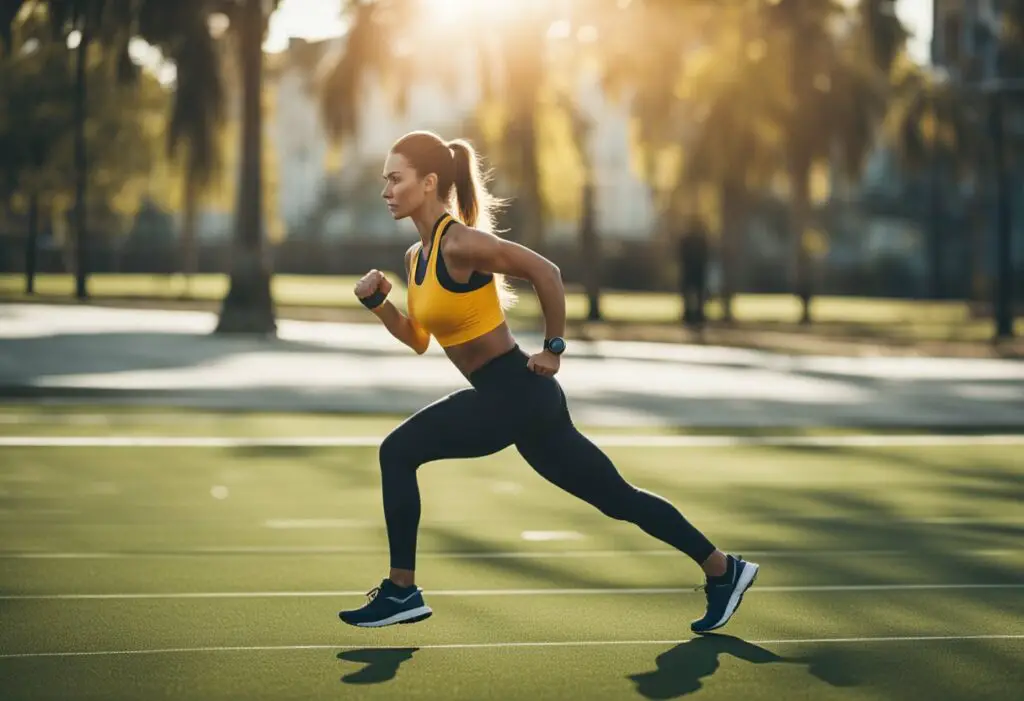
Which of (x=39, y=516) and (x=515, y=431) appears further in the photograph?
(x=39, y=516)

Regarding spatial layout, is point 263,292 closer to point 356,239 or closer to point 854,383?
point 854,383

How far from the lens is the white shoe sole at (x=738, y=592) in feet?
23.5

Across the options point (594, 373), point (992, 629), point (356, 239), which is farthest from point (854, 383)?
point (356, 239)

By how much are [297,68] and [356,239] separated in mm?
43854

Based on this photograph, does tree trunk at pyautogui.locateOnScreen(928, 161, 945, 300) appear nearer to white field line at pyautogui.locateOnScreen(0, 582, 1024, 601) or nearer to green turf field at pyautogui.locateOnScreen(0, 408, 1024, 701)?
green turf field at pyautogui.locateOnScreen(0, 408, 1024, 701)

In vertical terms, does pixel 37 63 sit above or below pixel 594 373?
above

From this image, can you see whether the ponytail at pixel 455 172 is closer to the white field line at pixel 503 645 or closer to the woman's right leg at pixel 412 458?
the woman's right leg at pixel 412 458

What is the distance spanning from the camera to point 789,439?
16.3 meters

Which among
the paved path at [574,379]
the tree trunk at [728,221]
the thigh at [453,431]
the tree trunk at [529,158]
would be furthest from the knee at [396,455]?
the tree trunk at [728,221]

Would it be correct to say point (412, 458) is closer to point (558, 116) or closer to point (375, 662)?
point (375, 662)

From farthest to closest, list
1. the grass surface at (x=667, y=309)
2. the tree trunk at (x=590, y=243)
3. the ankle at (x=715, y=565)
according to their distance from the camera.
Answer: the grass surface at (x=667, y=309) < the tree trunk at (x=590, y=243) < the ankle at (x=715, y=565)

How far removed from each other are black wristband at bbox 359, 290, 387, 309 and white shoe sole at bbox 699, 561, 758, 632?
5.53 ft

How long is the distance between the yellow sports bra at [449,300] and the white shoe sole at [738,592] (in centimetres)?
137

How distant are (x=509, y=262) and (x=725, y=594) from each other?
5.11 feet
